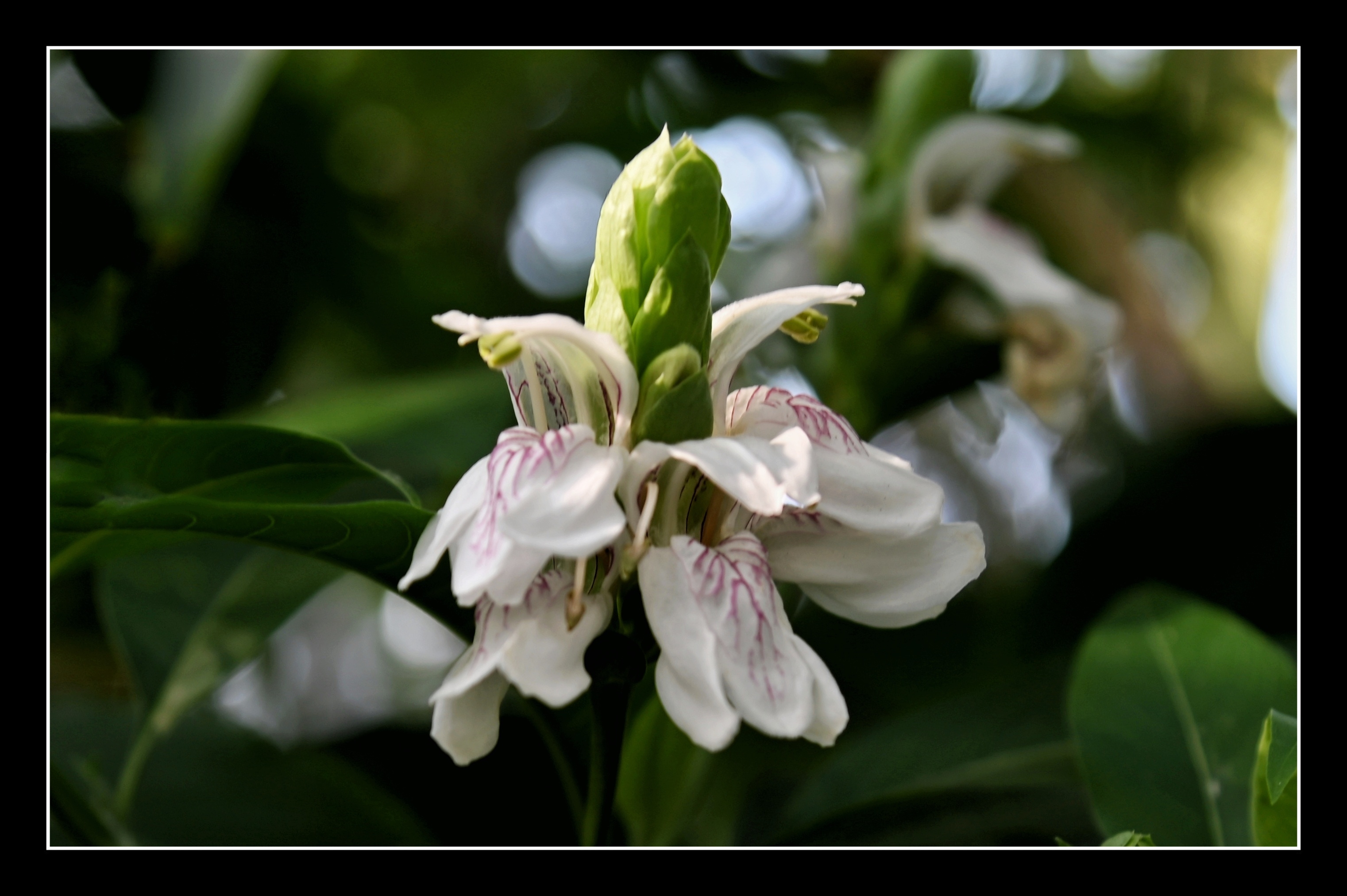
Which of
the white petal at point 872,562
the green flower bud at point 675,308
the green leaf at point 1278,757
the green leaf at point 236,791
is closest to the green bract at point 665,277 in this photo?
the green flower bud at point 675,308

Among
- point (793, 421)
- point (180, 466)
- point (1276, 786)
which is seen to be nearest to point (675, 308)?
point (793, 421)

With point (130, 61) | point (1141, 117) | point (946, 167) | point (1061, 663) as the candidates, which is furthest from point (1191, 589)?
point (130, 61)

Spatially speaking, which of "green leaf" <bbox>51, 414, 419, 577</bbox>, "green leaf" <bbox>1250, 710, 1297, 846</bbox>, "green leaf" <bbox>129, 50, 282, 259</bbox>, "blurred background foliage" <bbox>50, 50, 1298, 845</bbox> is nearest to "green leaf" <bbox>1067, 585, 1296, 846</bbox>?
"blurred background foliage" <bbox>50, 50, 1298, 845</bbox>

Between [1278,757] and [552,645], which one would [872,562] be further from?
[1278,757]

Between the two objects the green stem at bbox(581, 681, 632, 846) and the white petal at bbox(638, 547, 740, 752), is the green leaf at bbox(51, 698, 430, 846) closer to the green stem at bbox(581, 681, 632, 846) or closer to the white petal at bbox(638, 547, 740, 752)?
the green stem at bbox(581, 681, 632, 846)

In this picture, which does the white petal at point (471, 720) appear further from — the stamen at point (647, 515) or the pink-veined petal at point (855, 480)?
the pink-veined petal at point (855, 480)
